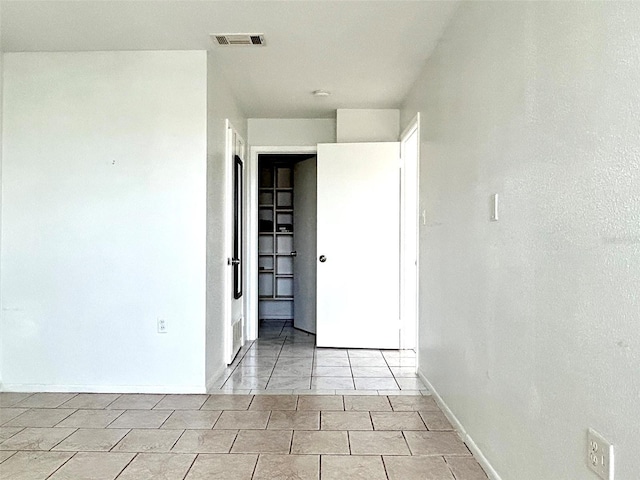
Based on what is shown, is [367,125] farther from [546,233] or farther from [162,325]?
[546,233]

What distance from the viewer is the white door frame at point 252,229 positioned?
18.7 ft

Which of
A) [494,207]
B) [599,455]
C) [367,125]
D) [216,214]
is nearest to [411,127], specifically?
[367,125]

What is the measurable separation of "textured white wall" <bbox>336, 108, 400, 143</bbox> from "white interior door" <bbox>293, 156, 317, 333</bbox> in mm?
767

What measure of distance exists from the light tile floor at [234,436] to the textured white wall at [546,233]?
0.34 meters

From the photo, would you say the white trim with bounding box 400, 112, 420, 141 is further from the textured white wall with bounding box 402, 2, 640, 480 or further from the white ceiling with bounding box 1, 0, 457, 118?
the textured white wall with bounding box 402, 2, 640, 480

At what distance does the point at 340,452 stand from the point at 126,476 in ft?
3.27

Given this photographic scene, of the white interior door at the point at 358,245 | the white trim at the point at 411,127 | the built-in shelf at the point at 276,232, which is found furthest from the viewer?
the built-in shelf at the point at 276,232

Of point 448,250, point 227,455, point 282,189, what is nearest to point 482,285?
point 448,250

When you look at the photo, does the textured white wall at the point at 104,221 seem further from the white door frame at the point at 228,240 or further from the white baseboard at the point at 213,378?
the white door frame at the point at 228,240

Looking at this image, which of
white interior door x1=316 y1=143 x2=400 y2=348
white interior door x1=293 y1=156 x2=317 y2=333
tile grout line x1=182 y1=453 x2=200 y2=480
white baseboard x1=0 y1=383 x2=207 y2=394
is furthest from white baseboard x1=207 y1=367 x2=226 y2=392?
white interior door x1=293 y1=156 x2=317 y2=333

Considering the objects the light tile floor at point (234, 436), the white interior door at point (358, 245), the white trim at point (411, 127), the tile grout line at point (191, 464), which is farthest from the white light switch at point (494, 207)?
the white interior door at point (358, 245)

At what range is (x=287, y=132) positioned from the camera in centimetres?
579

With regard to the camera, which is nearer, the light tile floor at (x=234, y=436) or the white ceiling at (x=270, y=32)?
the light tile floor at (x=234, y=436)

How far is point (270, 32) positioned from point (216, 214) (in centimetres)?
144
